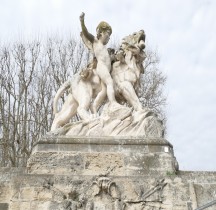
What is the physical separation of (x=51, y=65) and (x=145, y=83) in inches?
161

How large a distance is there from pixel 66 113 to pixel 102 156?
→ 63.7 inches

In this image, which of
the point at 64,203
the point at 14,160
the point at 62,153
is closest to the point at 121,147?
the point at 62,153

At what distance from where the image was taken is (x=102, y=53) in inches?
299

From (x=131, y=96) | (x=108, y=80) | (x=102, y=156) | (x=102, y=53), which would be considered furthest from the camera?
(x=102, y=53)

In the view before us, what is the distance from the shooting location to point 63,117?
24.0ft

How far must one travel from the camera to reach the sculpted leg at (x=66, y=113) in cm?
729

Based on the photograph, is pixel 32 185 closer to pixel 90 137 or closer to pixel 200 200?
pixel 90 137

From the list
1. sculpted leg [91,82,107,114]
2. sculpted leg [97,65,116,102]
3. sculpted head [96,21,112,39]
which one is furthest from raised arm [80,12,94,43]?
sculpted leg [91,82,107,114]

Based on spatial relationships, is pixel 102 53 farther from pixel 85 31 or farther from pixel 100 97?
pixel 100 97

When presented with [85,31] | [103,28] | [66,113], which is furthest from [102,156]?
[103,28]

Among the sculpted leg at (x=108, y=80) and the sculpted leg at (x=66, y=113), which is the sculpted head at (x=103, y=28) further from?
the sculpted leg at (x=66, y=113)

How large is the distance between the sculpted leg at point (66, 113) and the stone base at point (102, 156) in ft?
3.18

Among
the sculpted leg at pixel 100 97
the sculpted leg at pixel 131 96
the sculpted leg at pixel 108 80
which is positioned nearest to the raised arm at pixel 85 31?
the sculpted leg at pixel 108 80

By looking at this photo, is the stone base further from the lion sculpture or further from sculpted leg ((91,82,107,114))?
sculpted leg ((91,82,107,114))
